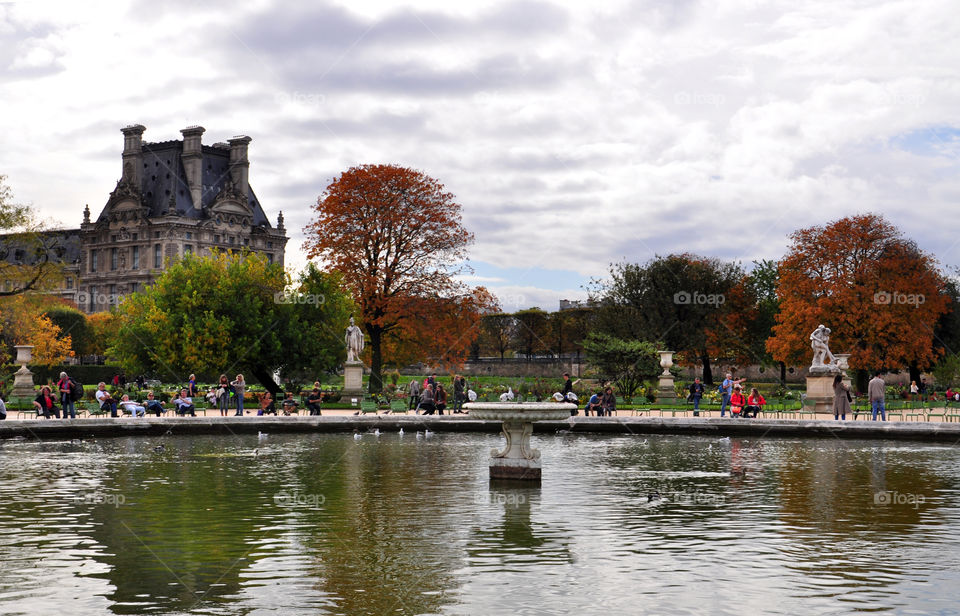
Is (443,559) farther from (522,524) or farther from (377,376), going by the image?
(377,376)

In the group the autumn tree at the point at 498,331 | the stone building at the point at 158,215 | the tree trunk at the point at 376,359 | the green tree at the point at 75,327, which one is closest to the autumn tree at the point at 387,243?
the tree trunk at the point at 376,359

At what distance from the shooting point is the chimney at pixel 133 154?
117m

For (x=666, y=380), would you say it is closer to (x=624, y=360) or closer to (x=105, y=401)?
(x=624, y=360)

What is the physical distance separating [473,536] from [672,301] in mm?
55881

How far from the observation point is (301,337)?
132 feet

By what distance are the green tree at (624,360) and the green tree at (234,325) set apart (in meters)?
11.2

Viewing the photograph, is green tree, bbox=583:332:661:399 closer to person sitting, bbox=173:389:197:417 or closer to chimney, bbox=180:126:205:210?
person sitting, bbox=173:389:197:417

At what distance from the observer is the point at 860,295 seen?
49.9 m

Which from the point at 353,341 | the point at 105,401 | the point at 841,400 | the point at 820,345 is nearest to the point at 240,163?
the point at 353,341

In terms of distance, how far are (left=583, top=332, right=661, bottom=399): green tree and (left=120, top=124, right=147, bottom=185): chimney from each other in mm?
87588

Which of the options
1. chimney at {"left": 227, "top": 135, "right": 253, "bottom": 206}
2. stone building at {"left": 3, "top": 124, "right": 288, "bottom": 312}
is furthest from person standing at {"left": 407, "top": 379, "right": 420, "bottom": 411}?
chimney at {"left": 227, "top": 135, "right": 253, "bottom": 206}

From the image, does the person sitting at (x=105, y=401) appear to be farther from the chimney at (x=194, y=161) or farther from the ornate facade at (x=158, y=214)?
the chimney at (x=194, y=161)

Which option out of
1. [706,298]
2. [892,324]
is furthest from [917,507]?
[706,298]

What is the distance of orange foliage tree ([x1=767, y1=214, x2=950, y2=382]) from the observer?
162 feet
